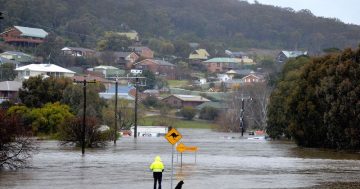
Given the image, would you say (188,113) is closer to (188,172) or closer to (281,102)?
(281,102)

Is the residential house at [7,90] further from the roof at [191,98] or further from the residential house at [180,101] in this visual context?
the roof at [191,98]

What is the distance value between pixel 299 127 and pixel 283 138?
1117 inches

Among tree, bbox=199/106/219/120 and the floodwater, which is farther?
tree, bbox=199/106/219/120

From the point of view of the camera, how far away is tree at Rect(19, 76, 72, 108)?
335 feet

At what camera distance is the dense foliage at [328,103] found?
72.8 m

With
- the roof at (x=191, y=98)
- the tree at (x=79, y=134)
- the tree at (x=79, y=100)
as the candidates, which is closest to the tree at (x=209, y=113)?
the roof at (x=191, y=98)

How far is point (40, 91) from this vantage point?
4055 inches

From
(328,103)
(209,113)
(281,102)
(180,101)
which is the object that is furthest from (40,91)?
(180,101)

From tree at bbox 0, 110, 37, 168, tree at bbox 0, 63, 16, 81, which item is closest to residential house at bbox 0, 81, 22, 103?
tree at bbox 0, 63, 16, 81

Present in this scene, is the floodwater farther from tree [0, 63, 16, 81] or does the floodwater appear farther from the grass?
tree [0, 63, 16, 81]

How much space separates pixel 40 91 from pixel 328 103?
38.0 meters

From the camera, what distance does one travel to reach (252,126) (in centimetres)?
14650

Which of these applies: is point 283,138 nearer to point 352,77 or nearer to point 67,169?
point 352,77

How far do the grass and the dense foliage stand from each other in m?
55.8
